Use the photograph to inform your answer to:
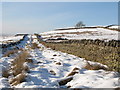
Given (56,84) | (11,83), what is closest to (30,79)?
(11,83)

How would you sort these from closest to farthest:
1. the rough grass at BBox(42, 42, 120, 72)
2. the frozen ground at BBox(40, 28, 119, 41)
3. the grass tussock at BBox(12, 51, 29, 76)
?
1. the grass tussock at BBox(12, 51, 29, 76)
2. the rough grass at BBox(42, 42, 120, 72)
3. the frozen ground at BBox(40, 28, 119, 41)

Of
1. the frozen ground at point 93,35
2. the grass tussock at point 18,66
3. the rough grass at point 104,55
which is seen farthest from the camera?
the frozen ground at point 93,35

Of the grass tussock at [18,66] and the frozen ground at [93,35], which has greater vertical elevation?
the frozen ground at [93,35]

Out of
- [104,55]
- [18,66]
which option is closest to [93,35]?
[104,55]

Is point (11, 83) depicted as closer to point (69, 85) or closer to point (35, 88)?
point (35, 88)

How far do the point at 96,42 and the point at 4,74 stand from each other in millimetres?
11891

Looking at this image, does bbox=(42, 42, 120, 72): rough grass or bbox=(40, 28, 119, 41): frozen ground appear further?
bbox=(40, 28, 119, 41): frozen ground

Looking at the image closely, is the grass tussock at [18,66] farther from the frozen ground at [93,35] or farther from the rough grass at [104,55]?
the frozen ground at [93,35]

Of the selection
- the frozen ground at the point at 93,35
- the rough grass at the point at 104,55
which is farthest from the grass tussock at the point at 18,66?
the frozen ground at the point at 93,35

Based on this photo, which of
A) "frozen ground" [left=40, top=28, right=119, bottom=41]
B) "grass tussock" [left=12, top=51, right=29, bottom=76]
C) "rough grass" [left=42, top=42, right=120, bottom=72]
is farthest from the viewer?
"frozen ground" [left=40, top=28, right=119, bottom=41]

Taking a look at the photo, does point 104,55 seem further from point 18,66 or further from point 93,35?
point 93,35

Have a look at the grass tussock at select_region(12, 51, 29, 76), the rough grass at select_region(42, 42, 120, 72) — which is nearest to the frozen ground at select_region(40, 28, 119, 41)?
the rough grass at select_region(42, 42, 120, 72)

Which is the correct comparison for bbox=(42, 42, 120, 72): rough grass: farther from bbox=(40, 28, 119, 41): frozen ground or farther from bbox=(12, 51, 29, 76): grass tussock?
bbox=(40, 28, 119, 41): frozen ground

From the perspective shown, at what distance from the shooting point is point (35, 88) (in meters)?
5.03
